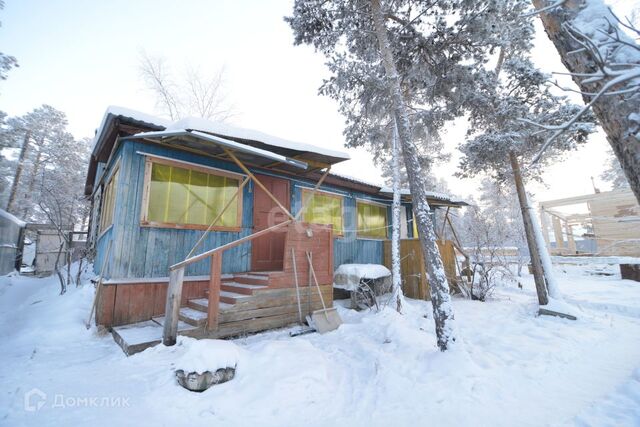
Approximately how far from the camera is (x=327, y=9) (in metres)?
6.37

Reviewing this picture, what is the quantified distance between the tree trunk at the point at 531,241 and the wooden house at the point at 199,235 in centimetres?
513

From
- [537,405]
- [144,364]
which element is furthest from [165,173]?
[537,405]

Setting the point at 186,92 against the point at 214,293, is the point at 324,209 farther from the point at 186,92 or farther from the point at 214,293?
the point at 186,92

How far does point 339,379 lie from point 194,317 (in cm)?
248

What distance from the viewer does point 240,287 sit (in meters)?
5.16

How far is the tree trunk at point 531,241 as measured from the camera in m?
6.93

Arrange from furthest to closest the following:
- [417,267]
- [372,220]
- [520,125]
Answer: [372,220] → [417,267] → [520,125]

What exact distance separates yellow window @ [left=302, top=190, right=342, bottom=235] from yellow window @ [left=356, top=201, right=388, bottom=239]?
3.17 feet

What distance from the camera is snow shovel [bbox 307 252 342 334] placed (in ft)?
17.1

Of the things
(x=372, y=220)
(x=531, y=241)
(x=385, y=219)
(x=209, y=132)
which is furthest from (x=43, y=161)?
(x=531, y=241)

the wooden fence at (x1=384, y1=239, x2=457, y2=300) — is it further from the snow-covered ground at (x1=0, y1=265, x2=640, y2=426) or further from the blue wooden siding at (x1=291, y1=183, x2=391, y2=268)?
the snow-covered ground at (x1=0, y1=265, x2=640, y2=426)

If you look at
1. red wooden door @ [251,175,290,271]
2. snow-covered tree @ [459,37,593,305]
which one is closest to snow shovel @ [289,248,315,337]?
red wooden door @ [251,175,290,271]

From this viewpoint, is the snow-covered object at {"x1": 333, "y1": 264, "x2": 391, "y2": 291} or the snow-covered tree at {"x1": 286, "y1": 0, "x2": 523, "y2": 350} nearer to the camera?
the snow-covered tree at {"x1": 286, "y1": 0, "x2": 523, "y2": 350}

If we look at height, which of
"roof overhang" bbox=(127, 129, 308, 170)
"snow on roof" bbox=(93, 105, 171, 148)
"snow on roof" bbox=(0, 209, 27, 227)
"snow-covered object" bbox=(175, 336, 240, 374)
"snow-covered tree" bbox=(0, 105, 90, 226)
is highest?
"snow-covered tree" bbox=(0, 105, 90, 226)
